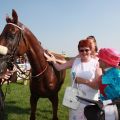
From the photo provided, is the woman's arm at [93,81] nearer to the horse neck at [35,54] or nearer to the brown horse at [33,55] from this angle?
the brown horse at [33,55]

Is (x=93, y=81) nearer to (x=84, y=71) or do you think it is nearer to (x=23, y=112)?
(x=84, y=71)

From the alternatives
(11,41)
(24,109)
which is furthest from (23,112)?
(11,41)

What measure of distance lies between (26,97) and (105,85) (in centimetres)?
709

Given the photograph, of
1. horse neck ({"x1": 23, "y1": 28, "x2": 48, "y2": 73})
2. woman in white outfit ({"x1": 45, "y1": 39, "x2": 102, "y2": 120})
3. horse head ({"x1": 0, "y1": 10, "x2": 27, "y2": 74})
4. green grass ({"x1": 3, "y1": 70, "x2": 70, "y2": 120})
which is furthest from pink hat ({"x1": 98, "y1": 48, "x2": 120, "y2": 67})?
green grass ({"x1": 3, "y1": 70, "x2": 70, "y2": 120})

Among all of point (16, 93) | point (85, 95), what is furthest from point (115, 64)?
point (16, 93)

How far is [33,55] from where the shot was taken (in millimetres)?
5520

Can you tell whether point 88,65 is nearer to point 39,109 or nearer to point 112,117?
point 112,117

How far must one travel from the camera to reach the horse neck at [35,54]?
547 cm

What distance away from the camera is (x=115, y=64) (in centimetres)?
355

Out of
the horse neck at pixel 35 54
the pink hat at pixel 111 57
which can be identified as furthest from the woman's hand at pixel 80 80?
the horse neck at pixel 35 54

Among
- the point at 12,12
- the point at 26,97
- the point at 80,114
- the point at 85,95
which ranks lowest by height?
the point at 26,97

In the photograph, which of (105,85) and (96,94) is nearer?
(105,85)

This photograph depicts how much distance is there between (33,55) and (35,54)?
0.16 feet

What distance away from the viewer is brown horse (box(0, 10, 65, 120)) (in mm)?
4977
